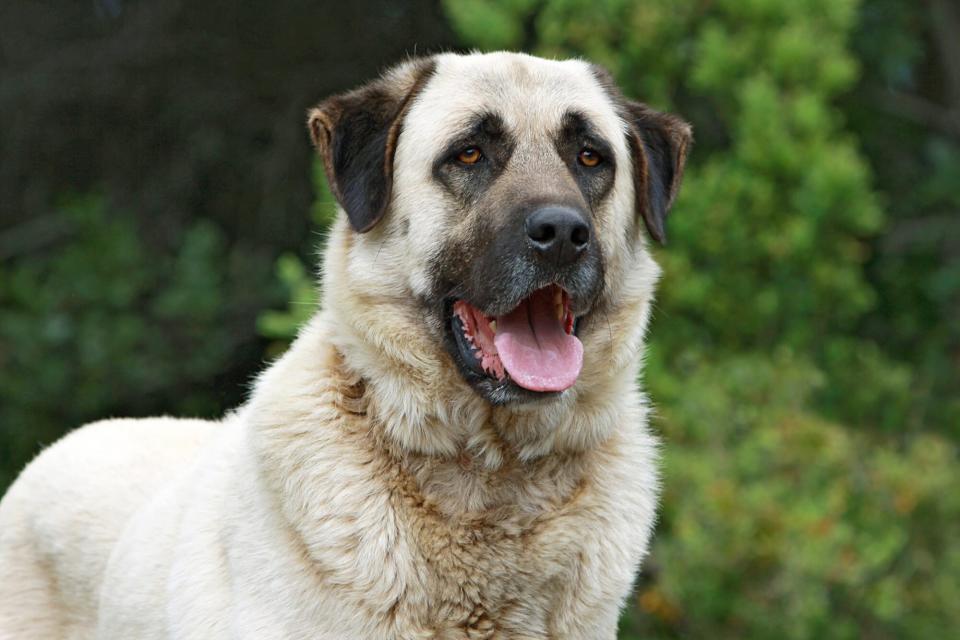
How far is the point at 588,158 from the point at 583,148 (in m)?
0.03

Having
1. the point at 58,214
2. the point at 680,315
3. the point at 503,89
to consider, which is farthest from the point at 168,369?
the point at 503,89

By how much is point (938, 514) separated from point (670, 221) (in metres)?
2.43

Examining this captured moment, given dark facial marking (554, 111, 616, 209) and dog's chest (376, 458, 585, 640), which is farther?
dark facial marking (554, 111, 616, 209)

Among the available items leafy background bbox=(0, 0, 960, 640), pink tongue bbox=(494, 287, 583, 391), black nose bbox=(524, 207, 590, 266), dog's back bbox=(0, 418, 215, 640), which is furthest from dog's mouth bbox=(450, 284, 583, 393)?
leafy background bbox=(0, 0, 960, 640)

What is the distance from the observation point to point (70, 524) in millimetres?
4438

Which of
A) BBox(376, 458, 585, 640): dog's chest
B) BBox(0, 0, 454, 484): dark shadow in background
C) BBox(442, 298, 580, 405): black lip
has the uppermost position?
BBox(442, 298, 580, 405): black lip

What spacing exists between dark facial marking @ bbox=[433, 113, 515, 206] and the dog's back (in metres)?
1.19

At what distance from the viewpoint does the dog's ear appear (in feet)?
13.3

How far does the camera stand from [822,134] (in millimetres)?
8078

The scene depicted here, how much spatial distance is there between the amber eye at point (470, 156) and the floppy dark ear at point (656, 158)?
1.86ft

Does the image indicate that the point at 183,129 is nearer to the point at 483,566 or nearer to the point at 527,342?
the point at 527,342

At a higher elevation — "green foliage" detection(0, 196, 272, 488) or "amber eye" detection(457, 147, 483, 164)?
"amber eye" detection(457, 147, 483, 164)

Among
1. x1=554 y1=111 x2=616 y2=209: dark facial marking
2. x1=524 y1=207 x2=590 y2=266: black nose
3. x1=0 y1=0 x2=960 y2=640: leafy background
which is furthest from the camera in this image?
x1=0 y1=0 x2=960 y2=640: leafy background

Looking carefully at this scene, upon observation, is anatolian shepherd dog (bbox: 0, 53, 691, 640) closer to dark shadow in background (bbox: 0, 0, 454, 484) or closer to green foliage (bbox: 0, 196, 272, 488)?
green foliage (bbox: 0, 196, 272, 488)
